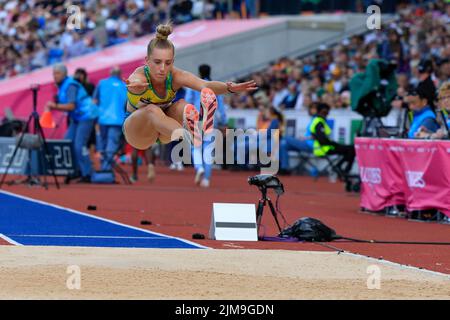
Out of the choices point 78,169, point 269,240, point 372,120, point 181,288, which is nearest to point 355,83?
point 372,120

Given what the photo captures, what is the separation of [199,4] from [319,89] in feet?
31.9

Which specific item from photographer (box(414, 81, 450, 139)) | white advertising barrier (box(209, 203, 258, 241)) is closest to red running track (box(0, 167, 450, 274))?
white advertising barrier (box(209, 203, 258, 241))

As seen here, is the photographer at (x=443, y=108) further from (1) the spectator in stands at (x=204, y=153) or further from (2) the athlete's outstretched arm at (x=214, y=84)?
(1) the spectator in stands at (x=204, y=153)

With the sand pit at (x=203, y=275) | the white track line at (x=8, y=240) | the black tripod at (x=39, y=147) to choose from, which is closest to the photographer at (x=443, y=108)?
the sand pit at (x=203, y=275)

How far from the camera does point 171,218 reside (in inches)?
555

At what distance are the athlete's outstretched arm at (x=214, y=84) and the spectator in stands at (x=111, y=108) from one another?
875 cm

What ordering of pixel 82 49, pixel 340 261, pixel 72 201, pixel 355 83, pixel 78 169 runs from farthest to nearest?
pixel 82 49, pixel 78 169, pixel 355 83, pixel 72 201, pixel 340 261

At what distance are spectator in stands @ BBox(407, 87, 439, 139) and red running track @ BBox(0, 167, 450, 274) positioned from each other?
1.30 metres

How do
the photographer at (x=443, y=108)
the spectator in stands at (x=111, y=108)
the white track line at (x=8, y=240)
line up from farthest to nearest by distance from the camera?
the spectator in stands at (x=111, y=108), the photographer at (x=443, y=108), the white track line at (x=8, y=240)

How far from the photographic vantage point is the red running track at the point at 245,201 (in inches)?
446

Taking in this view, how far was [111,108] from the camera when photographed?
1958cm

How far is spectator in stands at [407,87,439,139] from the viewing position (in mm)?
15055

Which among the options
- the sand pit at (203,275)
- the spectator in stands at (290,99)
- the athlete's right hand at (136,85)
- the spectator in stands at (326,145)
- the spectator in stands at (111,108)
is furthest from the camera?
the spectator in stands at (290,99)
